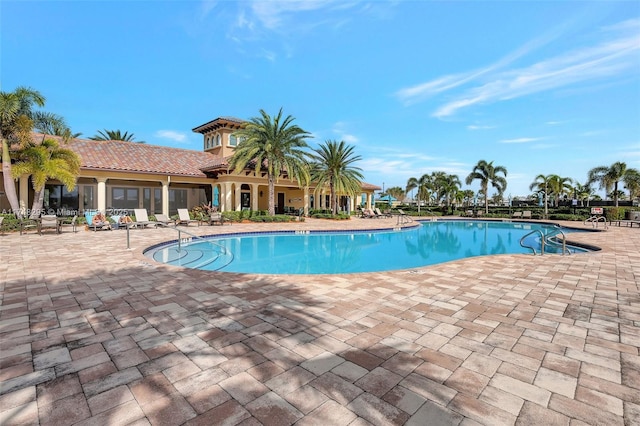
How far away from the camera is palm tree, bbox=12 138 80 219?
563 inches

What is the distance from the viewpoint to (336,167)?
1046 inches

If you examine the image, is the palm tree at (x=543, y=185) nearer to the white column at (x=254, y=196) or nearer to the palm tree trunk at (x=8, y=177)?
the white column at (x=254, y=196)

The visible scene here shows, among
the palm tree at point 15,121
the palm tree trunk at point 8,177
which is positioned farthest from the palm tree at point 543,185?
the palm tree trunk at point 8,177

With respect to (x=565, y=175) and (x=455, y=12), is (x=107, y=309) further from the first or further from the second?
(x=565, y=175)

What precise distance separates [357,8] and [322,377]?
42.2ft

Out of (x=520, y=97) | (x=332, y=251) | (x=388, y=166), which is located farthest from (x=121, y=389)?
(x=388, y=166)

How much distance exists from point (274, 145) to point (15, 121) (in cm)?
1322

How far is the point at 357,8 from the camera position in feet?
38.0

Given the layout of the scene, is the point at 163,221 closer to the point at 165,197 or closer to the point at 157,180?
the point at 165,197

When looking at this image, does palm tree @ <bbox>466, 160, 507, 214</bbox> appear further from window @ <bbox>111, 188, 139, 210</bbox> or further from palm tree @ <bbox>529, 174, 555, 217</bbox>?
window @ <bbox>111, 188, 139, 210</bbox>

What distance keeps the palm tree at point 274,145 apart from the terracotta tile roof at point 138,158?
4.92m

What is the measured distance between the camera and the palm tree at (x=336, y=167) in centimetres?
2623

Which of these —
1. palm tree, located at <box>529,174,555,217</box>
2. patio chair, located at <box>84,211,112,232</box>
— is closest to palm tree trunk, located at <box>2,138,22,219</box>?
patio chair, located at <box>84,211,112,232</box>

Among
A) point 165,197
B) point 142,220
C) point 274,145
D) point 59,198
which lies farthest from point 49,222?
point 274,145
